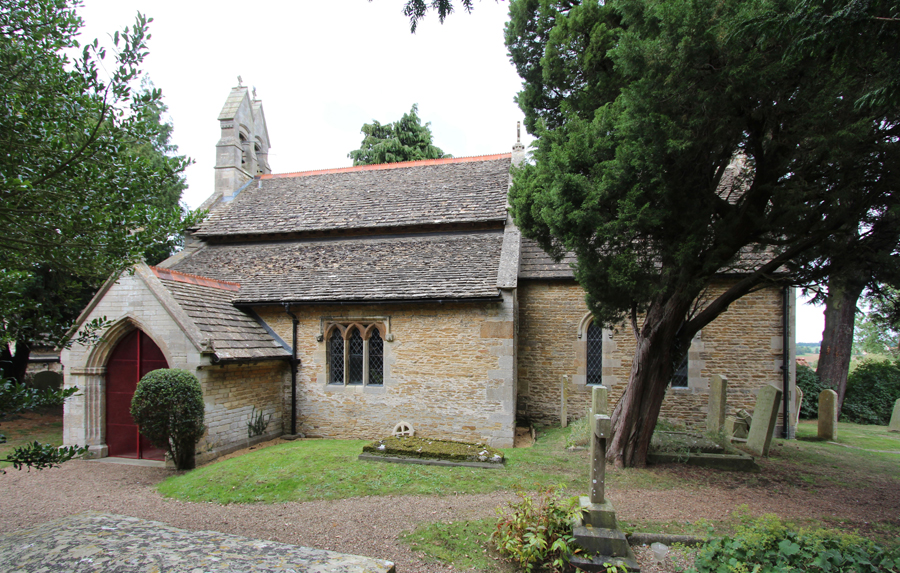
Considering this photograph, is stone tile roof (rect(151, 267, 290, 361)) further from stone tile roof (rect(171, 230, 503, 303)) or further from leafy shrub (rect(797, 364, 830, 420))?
leafy shrub (rect(797, 364, 830, 420))

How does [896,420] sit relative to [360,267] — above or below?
below

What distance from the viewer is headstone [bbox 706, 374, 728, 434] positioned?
9749mm

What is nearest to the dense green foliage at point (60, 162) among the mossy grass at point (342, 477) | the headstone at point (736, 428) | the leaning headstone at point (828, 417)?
the mossy grass at point (342, 477)

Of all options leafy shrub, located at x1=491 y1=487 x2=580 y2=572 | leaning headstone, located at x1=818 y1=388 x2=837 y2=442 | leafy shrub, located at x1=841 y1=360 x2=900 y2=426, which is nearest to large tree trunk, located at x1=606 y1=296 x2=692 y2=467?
leafy shrub, located at x1=491 y1=487 x2=580 y2=572

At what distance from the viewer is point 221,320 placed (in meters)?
10.7

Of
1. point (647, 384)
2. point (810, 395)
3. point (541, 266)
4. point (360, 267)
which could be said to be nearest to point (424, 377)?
point (360, 267)

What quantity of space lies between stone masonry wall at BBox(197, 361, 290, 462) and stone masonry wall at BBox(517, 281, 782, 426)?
6527mm

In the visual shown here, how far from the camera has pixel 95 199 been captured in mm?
4023

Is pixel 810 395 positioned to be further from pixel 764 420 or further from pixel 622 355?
pixel 764 420

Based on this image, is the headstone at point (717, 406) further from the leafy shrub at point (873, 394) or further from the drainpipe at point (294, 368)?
the leafy shrub at point (873, 394)

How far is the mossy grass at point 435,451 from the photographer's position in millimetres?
8586

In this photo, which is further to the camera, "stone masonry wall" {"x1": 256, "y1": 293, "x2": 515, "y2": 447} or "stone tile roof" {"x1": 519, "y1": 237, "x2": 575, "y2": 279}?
"stone tile roof" {"x1": 519, "y1": 237, "x2": 575, "y2": 279}

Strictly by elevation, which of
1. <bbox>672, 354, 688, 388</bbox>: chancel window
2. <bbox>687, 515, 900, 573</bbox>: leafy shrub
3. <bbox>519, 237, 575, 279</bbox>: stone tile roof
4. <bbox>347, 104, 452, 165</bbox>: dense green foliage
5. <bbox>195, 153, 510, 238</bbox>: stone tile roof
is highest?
<bbox>347, 104, 452, 165</bbox>: dense green foliage

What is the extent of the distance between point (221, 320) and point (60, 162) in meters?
7.52
